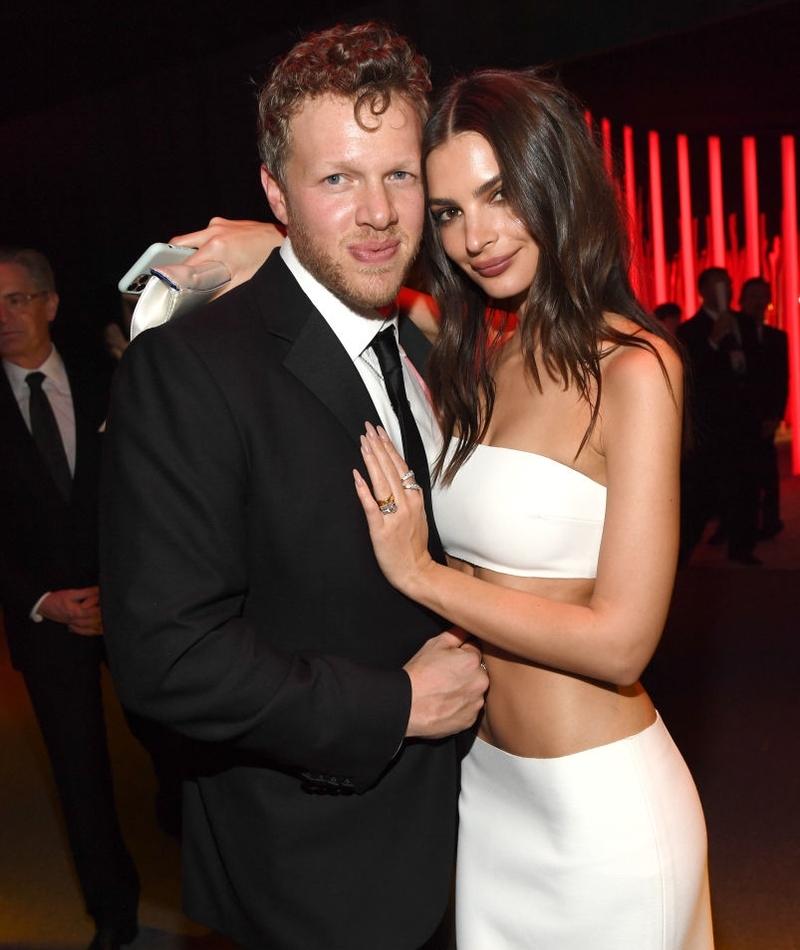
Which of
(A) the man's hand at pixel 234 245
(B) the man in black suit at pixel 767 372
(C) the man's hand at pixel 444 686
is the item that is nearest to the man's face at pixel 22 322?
(A) the man's hand at pixel 234 245

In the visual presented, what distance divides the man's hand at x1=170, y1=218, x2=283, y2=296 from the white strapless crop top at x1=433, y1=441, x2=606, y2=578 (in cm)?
56

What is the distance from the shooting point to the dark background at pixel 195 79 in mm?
5832

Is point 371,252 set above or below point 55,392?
above

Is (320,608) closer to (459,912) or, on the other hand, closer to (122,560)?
(122,560)

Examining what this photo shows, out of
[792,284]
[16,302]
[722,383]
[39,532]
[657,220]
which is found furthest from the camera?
[657,220]

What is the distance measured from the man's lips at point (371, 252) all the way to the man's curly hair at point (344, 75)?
0.19 m

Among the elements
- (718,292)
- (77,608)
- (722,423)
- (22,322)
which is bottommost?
(722,423)

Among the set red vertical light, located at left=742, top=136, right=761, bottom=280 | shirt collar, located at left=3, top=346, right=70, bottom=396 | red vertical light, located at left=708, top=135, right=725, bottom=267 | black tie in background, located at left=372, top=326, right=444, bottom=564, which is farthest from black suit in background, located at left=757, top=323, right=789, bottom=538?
black tie in background, located at left=372, top=326, right=444, bottom=564

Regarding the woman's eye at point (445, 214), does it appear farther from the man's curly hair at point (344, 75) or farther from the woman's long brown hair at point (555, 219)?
the man's curly hair at point (344, 75)

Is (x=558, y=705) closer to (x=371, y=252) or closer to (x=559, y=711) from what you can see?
(x=559, y=711)

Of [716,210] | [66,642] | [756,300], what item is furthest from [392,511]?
[716,210]

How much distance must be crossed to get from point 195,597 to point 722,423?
670 cm

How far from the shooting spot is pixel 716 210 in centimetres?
1110

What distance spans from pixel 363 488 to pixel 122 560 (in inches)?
14.8
